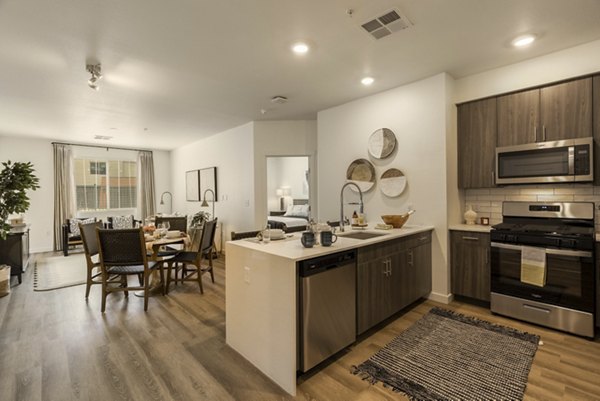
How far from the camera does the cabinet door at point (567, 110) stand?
2.77 m

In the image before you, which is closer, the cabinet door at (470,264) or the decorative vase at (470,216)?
the cabinet door at (470,264)

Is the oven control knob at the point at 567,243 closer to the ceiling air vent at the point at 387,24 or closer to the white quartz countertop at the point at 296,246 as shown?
the white quartz countertop at the point at 296,246

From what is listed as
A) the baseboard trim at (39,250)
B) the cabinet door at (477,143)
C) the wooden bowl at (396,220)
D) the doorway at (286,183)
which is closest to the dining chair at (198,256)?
the wooden bowl at (396,220)

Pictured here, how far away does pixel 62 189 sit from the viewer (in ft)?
23.5

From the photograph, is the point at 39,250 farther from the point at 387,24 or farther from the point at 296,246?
the point at 387,24

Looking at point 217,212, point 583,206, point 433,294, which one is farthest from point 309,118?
point 583,206

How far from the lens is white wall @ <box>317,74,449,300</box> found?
3404mm

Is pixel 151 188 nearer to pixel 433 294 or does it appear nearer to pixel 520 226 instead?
pixel 433 294

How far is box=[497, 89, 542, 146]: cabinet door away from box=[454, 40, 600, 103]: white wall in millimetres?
109

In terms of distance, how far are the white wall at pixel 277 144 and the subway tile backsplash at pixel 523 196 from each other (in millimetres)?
2811

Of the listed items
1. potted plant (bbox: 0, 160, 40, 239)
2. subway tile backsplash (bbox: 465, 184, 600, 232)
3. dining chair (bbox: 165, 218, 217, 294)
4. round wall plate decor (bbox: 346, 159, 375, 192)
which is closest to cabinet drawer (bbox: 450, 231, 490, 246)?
subway tile backsplash (bbox: 465, 184, 600, 232)

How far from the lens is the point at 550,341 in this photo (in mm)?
2531

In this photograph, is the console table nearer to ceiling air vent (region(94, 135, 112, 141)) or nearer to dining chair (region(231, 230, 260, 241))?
ceiling air vent (region(94, 135, 112, 141))

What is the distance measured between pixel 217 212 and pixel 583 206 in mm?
6164
